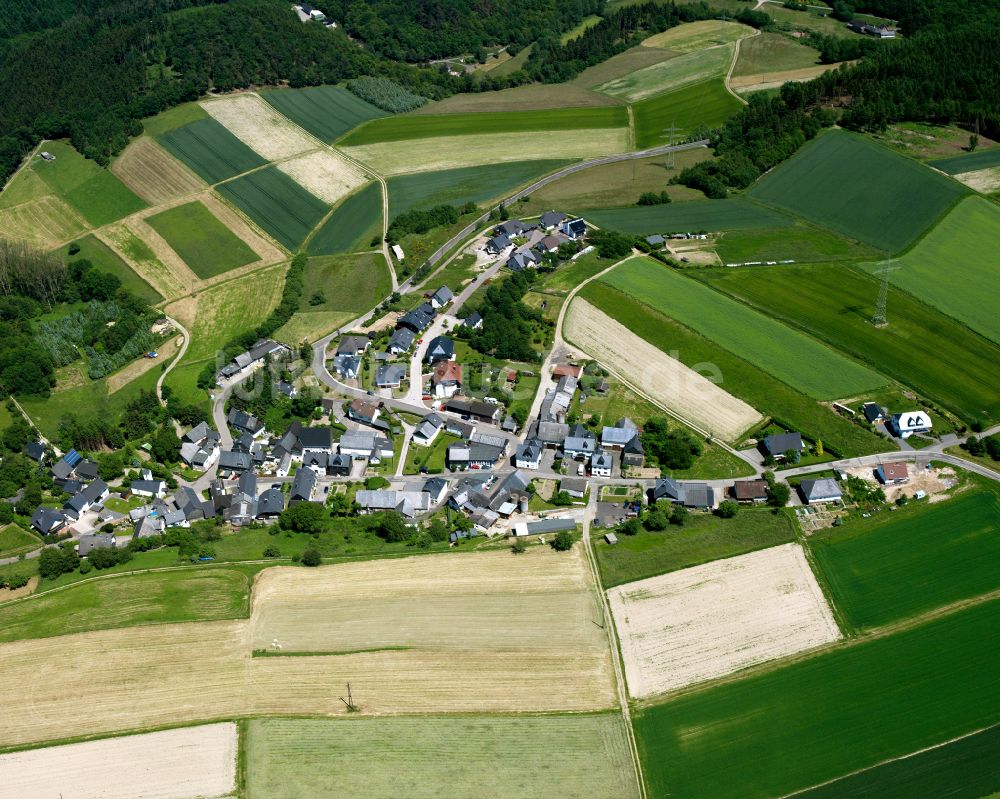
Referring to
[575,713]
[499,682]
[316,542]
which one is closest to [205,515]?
[316,542]

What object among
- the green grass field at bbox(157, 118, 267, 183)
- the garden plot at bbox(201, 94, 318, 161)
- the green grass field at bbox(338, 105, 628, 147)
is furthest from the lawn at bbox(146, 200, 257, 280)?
the green grass field at bbox(338, 105, 628, 147)

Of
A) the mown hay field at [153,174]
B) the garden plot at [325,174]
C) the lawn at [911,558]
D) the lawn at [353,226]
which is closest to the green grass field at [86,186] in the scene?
the mown hay field at [153,174]

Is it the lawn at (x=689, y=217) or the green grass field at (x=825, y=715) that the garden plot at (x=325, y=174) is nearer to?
the lawn at (x=689, y=217)

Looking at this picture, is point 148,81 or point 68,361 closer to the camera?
point 68,361

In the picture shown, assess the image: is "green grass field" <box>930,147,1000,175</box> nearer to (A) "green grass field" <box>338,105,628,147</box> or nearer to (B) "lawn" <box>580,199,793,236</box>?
(B) "lawn" <box>580,199,793,236</box>

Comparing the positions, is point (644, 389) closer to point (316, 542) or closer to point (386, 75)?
point (316, 542)

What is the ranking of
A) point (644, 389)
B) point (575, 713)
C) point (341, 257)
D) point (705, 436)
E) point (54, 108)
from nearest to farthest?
point (575, 713) → point (705, 436) → point (644, 389) → point (341, 257) → point (54, 108)

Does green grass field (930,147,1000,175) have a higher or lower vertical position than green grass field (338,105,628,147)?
higher
